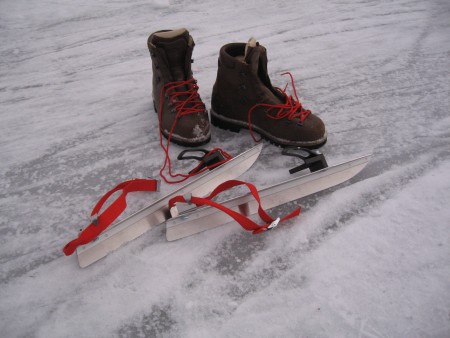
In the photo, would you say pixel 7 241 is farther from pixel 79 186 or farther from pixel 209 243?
pixel 209 243

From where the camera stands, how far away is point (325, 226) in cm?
115

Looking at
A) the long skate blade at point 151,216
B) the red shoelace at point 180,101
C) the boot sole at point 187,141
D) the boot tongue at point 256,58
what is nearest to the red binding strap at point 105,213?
the long skate blade at point 151,216

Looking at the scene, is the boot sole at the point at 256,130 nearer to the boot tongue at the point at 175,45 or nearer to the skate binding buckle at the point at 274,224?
the boot tongue at the point at 175,45

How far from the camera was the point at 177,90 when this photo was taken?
4.92ft

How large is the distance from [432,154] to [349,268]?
29.1 inches

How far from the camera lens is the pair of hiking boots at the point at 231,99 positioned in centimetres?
139

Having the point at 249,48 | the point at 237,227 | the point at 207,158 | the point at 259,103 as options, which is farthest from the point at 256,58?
the point at 237,227

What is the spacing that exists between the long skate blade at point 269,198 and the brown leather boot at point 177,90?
40 cm

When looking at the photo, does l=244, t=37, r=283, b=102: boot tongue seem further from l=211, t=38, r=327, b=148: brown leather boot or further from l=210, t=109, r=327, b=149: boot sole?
l=210, t=109, r=327, b=149: boot sole

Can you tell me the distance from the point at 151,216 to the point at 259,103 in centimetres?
67

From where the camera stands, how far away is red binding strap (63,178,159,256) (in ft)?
3.44

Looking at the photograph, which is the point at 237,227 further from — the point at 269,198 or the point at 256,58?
the point at 256,58

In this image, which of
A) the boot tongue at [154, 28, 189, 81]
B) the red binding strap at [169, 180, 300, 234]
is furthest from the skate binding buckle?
the boot tongue at [154, 28, 189, 81]

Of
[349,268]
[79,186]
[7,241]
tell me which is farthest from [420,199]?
A: [7,241]
